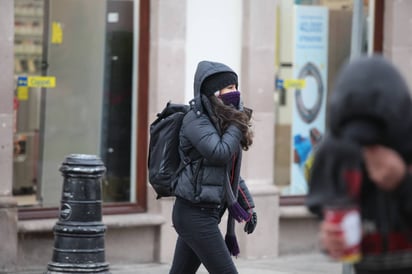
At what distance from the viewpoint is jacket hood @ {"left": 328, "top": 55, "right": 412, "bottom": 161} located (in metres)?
3.79

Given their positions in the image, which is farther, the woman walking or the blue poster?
the blue poster

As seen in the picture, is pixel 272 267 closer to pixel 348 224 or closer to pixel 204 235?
pixel 204 235

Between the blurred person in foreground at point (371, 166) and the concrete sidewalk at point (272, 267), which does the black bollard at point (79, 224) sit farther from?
the blurred person in foreground at point (371, 166)

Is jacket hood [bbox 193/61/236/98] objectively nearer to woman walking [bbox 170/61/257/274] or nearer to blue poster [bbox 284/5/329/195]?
woman walking [bbox 170/61/257/274]

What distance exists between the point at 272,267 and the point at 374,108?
7.13 metres

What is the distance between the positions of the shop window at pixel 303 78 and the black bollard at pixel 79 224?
165 inches

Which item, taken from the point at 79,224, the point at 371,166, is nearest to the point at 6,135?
the point at 79,224

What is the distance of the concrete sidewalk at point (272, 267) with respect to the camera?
408 inches

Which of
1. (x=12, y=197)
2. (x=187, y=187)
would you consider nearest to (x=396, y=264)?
(x=187, y=187)

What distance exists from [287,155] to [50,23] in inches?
122

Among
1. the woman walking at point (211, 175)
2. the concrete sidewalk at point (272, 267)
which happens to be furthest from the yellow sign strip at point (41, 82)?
the woman walking at point (211, 175)

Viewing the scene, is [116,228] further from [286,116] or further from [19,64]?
[286,116]

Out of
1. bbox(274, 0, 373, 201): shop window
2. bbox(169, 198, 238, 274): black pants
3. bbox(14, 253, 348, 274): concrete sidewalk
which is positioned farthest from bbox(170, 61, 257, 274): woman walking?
bbox(274, 0, 373, 201): shop window

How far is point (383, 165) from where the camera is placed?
3797 millimetres
